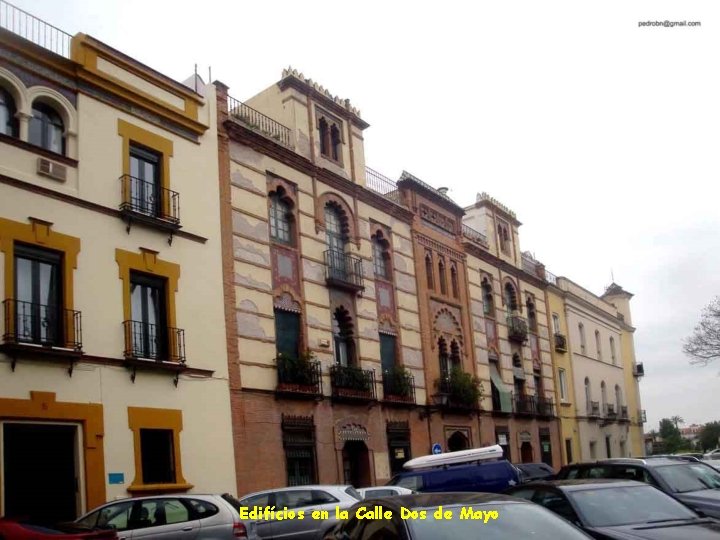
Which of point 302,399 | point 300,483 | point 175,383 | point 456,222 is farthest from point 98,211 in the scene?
point 456,222

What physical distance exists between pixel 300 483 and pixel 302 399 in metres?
2.36

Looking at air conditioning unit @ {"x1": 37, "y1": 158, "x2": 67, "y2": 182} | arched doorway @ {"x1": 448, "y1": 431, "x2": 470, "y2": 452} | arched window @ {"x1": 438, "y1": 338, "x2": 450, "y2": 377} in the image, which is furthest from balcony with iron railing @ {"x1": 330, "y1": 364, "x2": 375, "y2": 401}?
air conditioning unit @ {"x1": 37, "y1": 158, "x2": 67, "y2": 182}

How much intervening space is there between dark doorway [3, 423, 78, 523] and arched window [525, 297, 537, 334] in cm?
2870

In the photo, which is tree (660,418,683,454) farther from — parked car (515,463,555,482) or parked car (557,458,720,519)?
parked car (557,458,720,519)

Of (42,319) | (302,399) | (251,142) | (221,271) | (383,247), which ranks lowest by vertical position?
(302,399)

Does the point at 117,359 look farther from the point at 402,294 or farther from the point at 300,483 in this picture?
the point at 402,294

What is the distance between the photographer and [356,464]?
25.8 meters

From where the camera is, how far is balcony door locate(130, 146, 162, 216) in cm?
1970

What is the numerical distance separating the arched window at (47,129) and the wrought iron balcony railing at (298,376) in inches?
328

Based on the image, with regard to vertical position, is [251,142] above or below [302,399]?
above

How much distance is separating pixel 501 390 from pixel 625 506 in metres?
25.6

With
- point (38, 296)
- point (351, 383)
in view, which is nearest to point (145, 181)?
point (38, 296)

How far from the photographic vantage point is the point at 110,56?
Result: 19.8 m

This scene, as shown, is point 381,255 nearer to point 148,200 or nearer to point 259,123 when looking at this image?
point 259,123
